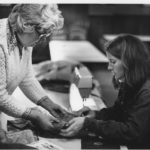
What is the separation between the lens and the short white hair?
1734 mm

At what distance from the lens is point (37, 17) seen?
174 cm

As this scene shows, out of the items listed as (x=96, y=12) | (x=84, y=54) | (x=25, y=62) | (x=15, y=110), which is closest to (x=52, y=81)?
(x=25, y=62)

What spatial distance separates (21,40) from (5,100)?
0.36 m

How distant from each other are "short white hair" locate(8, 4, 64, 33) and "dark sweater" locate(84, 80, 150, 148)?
1.96 feet

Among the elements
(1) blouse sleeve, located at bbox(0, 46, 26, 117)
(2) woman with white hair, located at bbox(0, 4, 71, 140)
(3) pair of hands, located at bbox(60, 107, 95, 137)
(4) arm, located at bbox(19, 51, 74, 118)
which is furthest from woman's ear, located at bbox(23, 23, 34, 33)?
(3) pair of hands, located at bbox(60, 107, 95, 137)

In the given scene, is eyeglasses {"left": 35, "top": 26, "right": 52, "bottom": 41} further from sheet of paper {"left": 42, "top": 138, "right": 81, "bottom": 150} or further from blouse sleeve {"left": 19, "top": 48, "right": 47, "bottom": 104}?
sheet of paper {"left": 42, "top": 138, "right": 81, "bottom": 150}

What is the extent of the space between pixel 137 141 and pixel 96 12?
480 cm

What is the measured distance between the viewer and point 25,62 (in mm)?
2021

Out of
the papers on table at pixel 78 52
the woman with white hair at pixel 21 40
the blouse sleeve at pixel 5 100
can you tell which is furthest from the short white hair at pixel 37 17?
the papers on table at pixel 78 52

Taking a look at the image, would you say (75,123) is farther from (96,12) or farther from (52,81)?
(96,12)

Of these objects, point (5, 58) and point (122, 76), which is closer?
point (5, 58)

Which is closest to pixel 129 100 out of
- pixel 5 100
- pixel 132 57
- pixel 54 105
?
pixel 132 57

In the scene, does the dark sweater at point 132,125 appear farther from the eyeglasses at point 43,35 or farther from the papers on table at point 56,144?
the eyeglasses at point 43,35

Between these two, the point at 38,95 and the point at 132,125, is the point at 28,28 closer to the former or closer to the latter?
the point at 38,95
